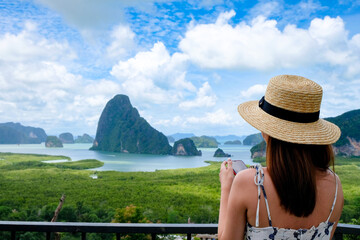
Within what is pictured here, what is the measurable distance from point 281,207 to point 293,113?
21 cm

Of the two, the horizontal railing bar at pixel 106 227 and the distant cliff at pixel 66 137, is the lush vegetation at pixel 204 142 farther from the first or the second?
the horizontal railing bar at pixel 106 227

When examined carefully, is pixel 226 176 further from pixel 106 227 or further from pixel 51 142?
pixel 51 142

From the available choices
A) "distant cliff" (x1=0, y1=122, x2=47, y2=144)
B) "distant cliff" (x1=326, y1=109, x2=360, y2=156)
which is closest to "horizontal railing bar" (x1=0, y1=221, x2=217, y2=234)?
"distant cliff" (x1=326, y1=109, x2=360, y2=156)

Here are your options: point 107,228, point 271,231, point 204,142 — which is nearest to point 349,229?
point 271,231

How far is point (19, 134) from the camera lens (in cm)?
9050

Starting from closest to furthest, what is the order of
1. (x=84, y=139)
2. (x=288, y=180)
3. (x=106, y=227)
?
(x=288, y=180) → (x=106, y=227) → (x=84, y=139)

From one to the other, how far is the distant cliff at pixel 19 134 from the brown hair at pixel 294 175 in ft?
323

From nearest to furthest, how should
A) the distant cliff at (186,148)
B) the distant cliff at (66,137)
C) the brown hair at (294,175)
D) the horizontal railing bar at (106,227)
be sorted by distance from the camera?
1. the brown hair at (294,175)
2. the horizontal railing bar at (106,227)
3. the distant cliff at (186,148)
4. the distant cliff at (66,137)

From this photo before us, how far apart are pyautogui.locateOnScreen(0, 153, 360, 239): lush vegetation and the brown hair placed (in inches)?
696

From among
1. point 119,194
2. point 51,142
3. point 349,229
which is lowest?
point 119,194

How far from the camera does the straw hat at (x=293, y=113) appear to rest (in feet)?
2.11

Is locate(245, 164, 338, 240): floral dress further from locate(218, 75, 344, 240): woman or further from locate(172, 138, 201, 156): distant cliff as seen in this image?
locate(172, 138, 201, 156): distant cliff

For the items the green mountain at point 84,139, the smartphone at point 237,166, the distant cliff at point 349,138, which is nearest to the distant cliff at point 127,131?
the green mountain at point 84,139

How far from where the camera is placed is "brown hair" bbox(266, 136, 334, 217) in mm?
602
